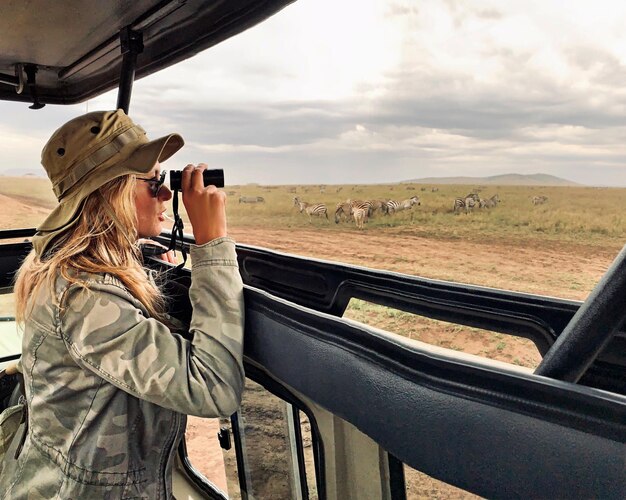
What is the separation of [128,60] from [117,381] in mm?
1254

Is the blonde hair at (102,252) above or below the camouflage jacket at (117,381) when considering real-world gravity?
above

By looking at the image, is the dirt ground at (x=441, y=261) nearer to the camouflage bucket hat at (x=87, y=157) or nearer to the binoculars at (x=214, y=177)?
the binoculars at (x=214, y=177)

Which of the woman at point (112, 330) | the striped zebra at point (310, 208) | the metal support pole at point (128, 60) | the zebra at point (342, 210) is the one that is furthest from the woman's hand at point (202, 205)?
the zebra at point (342, 210)

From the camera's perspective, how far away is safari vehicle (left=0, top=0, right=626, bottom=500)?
492 millimetres

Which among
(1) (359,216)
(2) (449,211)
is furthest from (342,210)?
(2) (449,211)

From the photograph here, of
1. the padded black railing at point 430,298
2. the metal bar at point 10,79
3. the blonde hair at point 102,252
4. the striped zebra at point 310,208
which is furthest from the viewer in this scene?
the striped zebra at point 310,208

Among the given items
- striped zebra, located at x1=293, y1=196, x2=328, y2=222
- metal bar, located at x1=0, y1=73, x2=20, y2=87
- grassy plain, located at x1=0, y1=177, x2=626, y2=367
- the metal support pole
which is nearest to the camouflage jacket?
grassy plain, located at x1=0, y1=177, x2=626, y2=367

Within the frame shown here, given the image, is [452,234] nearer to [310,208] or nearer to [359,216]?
[359,216]

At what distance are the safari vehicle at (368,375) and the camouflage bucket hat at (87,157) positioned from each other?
280mm

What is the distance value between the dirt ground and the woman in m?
0.22

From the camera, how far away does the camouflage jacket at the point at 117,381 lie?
0.96 metres

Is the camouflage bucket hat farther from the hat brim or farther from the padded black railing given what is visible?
the padded black railing

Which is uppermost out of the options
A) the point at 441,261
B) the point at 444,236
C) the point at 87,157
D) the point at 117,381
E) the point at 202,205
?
the point at 87,157

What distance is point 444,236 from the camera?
193 inches
